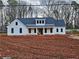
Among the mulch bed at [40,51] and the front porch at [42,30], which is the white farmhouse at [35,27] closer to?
the front porch at [42,30]

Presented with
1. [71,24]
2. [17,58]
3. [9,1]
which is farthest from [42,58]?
[9,1]

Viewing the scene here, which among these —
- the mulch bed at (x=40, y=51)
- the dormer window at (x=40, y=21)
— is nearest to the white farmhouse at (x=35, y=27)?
the dormer window at (x=40, y=21)

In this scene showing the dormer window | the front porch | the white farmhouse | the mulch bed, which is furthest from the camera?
the dormer window

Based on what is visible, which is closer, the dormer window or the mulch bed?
the mulch bed

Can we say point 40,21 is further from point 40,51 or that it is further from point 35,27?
point 40,51

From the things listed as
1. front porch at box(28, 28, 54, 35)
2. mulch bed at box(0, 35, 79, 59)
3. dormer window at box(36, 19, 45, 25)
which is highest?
mulch bed at box(0, 35, 79, 59)

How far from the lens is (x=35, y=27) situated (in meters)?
68.8

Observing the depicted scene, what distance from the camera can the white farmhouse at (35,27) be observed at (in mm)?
68688

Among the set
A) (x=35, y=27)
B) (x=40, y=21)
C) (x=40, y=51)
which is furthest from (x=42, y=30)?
(x=40, y=51)

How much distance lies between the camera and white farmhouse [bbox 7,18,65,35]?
68.7 m

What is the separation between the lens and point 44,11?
331ft

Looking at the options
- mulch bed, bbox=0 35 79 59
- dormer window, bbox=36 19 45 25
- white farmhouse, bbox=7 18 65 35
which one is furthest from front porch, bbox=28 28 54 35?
mulch bed, bbox=0 35 79 59

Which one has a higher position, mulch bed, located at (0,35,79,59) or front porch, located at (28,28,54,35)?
mulch bed, located at (0,35,79,59)

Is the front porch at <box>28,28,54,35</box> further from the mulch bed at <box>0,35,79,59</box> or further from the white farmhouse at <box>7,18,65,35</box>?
the mulch bed at <box>0,35,79,59</box>
